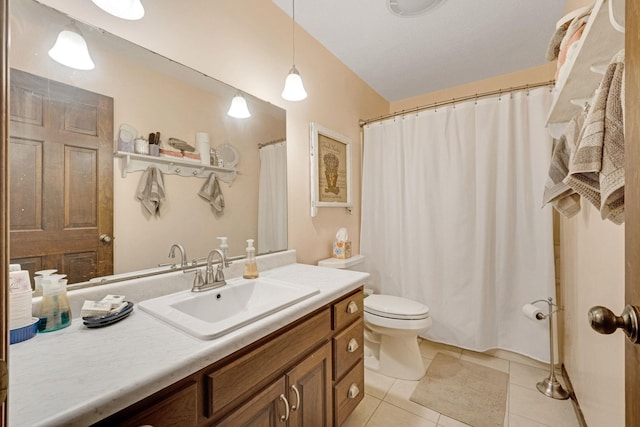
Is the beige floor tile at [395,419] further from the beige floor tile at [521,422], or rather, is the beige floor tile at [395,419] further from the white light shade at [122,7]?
the white light shade at [122,7]

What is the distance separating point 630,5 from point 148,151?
134 cm

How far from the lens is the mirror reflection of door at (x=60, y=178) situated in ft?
2.52

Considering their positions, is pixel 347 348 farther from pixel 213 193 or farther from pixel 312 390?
pixel 213 193

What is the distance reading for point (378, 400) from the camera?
153 centimetres

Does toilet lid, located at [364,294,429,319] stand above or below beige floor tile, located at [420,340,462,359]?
above

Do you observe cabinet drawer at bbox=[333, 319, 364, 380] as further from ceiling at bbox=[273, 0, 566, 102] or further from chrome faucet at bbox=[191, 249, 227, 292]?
ceiling at bbox=[273, 0, 566, 102]

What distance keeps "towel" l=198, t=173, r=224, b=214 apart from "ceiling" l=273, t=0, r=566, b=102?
1051mm

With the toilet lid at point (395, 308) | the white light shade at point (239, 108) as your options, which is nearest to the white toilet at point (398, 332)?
the toilet lid at point (395, 308)

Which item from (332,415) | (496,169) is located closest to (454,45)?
(496,169)

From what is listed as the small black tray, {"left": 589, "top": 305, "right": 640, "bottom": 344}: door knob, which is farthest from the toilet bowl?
the small black tray

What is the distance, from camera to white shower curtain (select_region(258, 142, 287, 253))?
152 cm

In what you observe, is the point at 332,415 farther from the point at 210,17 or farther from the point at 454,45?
the point at 454,45

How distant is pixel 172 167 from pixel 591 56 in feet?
4.97

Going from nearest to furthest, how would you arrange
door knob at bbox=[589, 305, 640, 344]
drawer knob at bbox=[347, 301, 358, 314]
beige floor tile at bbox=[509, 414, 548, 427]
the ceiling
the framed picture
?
door knob at bbox=[589, 305, 640, 344]
drawer knob at bbox=[347, 301, 358, 314]
beige floor tile at bbox=[509, 414, 548, 427]
the ceiling
the framed picture
